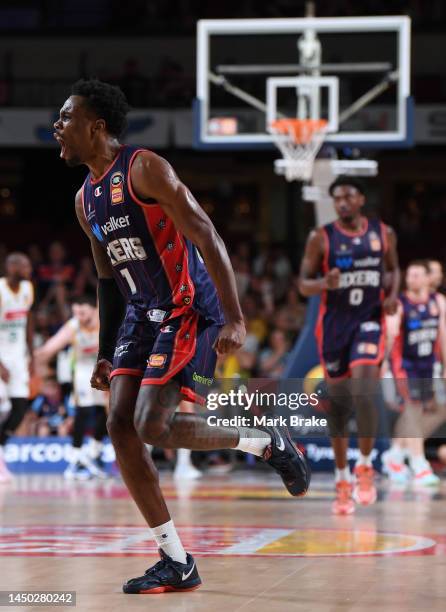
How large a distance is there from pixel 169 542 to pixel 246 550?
3.84 feet

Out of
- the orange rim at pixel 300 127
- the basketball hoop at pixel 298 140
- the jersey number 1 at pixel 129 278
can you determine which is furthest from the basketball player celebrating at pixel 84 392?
the jersey number 1 at pixel 129 278

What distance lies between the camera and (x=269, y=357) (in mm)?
14266

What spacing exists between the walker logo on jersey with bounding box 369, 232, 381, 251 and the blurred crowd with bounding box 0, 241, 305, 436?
4.63m

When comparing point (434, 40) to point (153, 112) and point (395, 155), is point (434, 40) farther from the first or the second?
point (153, 112)

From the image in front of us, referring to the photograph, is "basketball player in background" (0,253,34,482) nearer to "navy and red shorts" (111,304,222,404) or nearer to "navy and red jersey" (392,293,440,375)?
"navy and red jersey" (392,293,440,375)

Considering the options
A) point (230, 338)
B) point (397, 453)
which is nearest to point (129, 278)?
point (230, 338)

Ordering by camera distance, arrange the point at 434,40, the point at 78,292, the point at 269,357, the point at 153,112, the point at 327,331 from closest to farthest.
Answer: the point at 327,331 → the point at 269,357 → the point at 78,292 → the point at 153,112 → the point at 434,40

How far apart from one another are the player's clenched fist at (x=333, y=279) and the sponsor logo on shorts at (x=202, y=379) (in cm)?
335

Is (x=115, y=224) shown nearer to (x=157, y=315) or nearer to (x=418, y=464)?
(x=157, y=315)

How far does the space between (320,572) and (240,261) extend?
44.7 feet

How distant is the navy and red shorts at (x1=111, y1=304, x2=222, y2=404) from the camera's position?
4551 mm

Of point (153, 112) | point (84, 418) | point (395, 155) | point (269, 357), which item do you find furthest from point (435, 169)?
point (84, 418)

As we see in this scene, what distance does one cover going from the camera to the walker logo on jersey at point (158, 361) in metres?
4.54

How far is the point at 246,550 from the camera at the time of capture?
5738 millimetres
